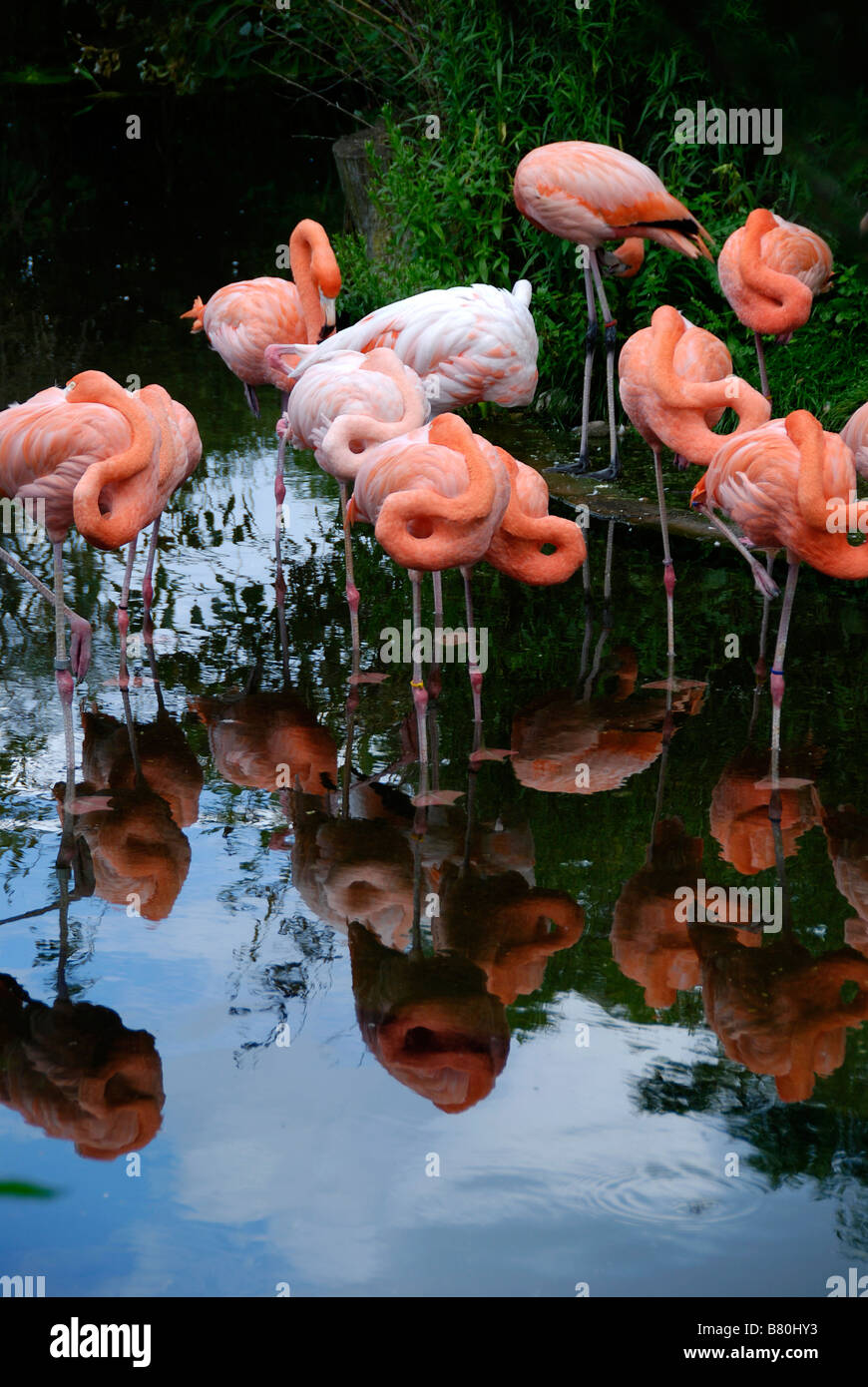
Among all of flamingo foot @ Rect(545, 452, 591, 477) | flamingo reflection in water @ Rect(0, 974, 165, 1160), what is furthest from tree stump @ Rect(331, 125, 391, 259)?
flamingo reflection in water @ Rect(0, 974, 165, 1160)

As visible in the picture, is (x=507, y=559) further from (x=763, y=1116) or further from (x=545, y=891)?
(x=763, y=1116)

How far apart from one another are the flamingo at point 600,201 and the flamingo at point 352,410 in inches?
83.8

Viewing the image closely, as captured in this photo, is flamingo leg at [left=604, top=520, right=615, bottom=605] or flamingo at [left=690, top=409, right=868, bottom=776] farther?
flamingo leg at [left=604, top=520, right=615, bottom=605]

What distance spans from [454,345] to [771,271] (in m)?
1.70

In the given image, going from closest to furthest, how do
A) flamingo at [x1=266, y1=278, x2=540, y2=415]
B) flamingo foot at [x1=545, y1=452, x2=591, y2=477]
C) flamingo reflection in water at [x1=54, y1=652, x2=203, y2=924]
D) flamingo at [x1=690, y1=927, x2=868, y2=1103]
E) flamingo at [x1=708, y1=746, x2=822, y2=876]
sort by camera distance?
flamingo at [x1=690, y1=927, x2=868, y2=1103], flamingo reflection in water at [x1=54, y1=652, x2=203, y2=924], flamingo at [x1=708, y1=746, x2=822, y2=876], flamingo at [x1=266, y1=278, x2=540, y2=415], flamingo foot at [x1=545, y1=452, x2=591, y2=477]

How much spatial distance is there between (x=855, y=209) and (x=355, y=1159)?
89.0 inches

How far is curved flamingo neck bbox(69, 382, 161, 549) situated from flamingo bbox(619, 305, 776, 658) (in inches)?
73.7

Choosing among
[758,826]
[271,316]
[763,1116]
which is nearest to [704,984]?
[763,1116]

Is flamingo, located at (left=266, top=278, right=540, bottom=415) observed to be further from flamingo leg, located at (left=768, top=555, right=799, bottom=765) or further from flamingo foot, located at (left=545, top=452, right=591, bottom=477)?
flamingo leg, located at (left=768, top=555, right=799, bottom=765)

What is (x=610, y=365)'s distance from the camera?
804 centimetres

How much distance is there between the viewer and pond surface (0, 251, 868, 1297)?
2.74 m

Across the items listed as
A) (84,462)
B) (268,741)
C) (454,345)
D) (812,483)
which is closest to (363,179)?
(454,345)

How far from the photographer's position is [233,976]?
359cm

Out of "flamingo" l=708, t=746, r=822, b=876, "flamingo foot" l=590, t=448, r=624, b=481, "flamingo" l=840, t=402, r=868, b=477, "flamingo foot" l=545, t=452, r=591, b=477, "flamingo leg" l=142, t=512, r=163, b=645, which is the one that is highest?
"flamingo foot" l=545, t=452, r=591, b=477
